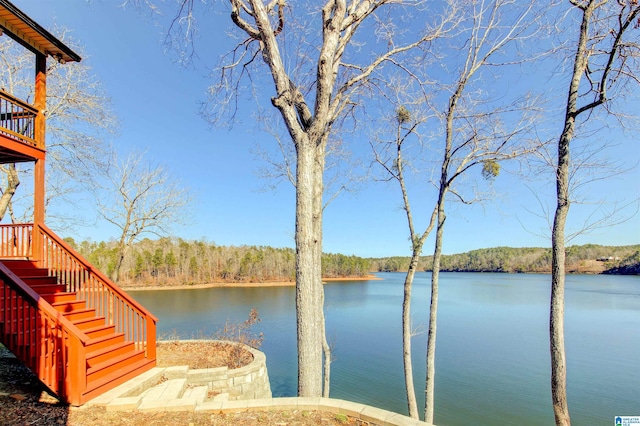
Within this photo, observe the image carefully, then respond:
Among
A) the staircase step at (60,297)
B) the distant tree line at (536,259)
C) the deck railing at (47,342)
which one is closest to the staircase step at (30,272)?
the staircase step at (60,297)

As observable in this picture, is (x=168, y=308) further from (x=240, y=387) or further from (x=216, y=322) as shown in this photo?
(x=240, y=387)

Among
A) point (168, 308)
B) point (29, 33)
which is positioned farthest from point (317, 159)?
point (168, 308)

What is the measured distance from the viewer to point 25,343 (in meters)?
3.65

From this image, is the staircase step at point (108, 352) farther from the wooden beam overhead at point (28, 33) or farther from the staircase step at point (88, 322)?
the wooden beam overhead at point (28, 33)

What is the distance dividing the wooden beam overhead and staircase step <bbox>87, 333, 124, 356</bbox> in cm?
497

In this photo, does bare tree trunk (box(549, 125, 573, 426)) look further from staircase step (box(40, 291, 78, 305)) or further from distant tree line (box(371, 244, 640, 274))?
distant tree line (box(371, 244, 640, 274))

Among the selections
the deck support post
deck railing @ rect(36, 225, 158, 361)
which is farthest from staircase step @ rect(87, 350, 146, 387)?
the deck support post

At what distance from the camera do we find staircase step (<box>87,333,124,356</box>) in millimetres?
4297

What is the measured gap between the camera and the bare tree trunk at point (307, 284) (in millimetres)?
3609

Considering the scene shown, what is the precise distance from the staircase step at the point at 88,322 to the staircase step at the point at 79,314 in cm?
8

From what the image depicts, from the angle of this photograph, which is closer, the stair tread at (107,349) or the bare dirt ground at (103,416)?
Result: the bare dirt ground at (103,416)

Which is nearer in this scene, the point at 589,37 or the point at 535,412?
the point at 589,37

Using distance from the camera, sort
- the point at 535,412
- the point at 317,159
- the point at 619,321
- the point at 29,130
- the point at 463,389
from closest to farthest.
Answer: the point at 317,159, the point at 29,130, the point at 535,412, the point at 463,389, the point at 619,321

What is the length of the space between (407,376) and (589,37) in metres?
6.15
